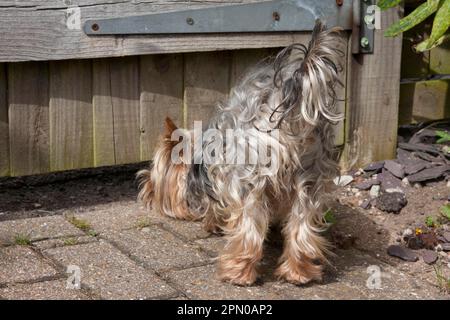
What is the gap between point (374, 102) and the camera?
18.7ft

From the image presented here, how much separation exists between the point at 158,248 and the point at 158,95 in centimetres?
115

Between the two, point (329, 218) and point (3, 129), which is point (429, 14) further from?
point (3, 129)

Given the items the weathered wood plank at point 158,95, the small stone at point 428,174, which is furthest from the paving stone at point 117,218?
the small stone at point 428,174

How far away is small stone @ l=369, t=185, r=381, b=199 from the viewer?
17.7 ft

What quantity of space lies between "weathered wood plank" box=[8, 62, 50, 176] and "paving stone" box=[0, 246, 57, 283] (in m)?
0.72

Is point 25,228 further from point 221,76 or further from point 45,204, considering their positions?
point 221,76

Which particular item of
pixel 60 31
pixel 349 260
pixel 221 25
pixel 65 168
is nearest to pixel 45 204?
pixel 65 168

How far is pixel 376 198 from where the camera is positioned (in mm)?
5312

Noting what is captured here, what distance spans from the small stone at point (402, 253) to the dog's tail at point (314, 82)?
3.52 feet

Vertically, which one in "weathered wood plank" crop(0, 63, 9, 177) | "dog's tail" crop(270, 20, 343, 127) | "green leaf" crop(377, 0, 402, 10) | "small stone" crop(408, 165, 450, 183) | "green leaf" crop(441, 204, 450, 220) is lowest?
"green leaf" crop(441, 204, 450, 220)

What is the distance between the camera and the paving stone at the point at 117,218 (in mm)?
4824

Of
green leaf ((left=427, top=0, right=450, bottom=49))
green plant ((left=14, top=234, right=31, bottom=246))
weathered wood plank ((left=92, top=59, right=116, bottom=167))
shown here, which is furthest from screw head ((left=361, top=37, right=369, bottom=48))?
green plant ((left=14, top=234, right=31, bottom=246))

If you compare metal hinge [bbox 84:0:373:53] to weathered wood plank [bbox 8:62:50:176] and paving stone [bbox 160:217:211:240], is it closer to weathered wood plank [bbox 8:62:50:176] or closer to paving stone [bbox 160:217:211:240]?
weathered wood plank [bbox 8:62:50:176]

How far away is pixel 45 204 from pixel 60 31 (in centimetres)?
116
